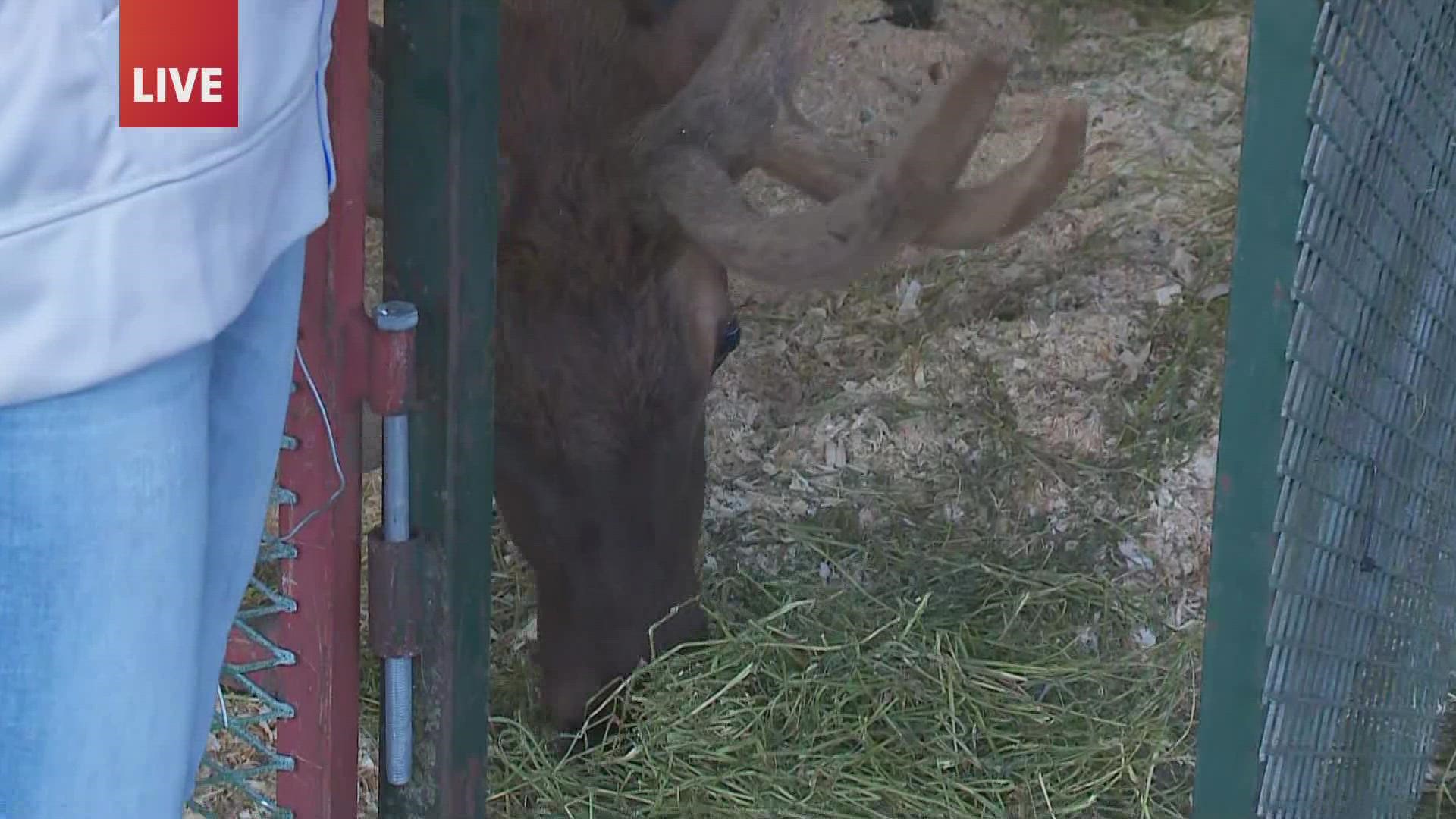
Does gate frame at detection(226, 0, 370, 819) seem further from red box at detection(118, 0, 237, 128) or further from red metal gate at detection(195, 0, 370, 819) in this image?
red box at detection(118, 0, 237, 128)

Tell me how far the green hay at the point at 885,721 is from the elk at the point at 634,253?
0.13 meters

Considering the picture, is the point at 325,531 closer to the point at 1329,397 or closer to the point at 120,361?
the point at 120,361

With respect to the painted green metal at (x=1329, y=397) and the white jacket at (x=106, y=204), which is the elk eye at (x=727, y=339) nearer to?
the painted green metal at (x=1329, y=397)

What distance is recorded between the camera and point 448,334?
6.38 ft

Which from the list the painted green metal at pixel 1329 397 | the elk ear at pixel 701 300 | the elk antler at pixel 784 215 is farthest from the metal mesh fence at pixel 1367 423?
the elk ear at pixel 701 300

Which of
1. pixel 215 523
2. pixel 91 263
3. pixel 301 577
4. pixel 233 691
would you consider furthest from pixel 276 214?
pixel 233 691

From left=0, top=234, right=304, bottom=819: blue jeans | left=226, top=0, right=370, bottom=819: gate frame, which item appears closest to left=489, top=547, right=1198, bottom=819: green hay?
left=226, top=0, right=370, bottom=819: gate frame

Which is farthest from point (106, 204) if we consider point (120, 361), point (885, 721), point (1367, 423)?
point (885, 721)

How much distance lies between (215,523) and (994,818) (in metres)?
1.67

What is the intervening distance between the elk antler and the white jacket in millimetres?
1114

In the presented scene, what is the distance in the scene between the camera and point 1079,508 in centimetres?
380

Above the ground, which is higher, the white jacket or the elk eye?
the white jacket

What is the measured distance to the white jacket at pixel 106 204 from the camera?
1233mm

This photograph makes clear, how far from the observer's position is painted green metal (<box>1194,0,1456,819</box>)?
1.44 m
